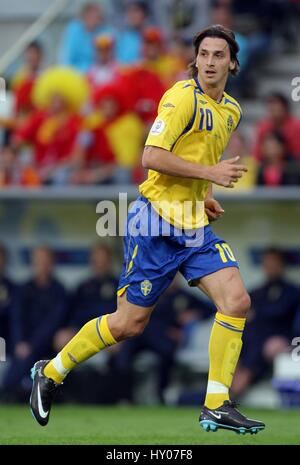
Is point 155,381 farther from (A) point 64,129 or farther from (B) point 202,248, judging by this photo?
(B) point 202,248

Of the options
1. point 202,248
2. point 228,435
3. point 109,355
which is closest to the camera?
point 202,248

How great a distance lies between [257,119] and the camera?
1391 cm

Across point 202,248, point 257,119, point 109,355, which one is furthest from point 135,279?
point 257,119

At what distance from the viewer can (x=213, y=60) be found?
7293 millimetres

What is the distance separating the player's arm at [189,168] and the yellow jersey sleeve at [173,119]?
0.06 meters

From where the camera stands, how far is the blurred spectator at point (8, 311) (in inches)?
509

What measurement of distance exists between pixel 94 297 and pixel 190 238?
548 cm

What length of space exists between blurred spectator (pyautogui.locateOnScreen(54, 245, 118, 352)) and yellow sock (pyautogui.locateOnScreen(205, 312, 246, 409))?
545cm

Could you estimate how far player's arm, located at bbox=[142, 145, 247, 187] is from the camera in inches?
276

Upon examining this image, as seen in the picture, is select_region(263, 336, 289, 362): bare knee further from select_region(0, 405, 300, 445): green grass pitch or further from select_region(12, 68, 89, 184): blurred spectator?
select_region(12, 68, 89, 184): blurred spectator

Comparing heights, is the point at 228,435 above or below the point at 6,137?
below

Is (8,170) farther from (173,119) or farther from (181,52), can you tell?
(173,119)

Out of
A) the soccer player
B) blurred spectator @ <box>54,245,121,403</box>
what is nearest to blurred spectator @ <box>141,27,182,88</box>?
blurred spectator @ <box>54,245,121,403</box>

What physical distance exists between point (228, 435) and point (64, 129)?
5.79 m
